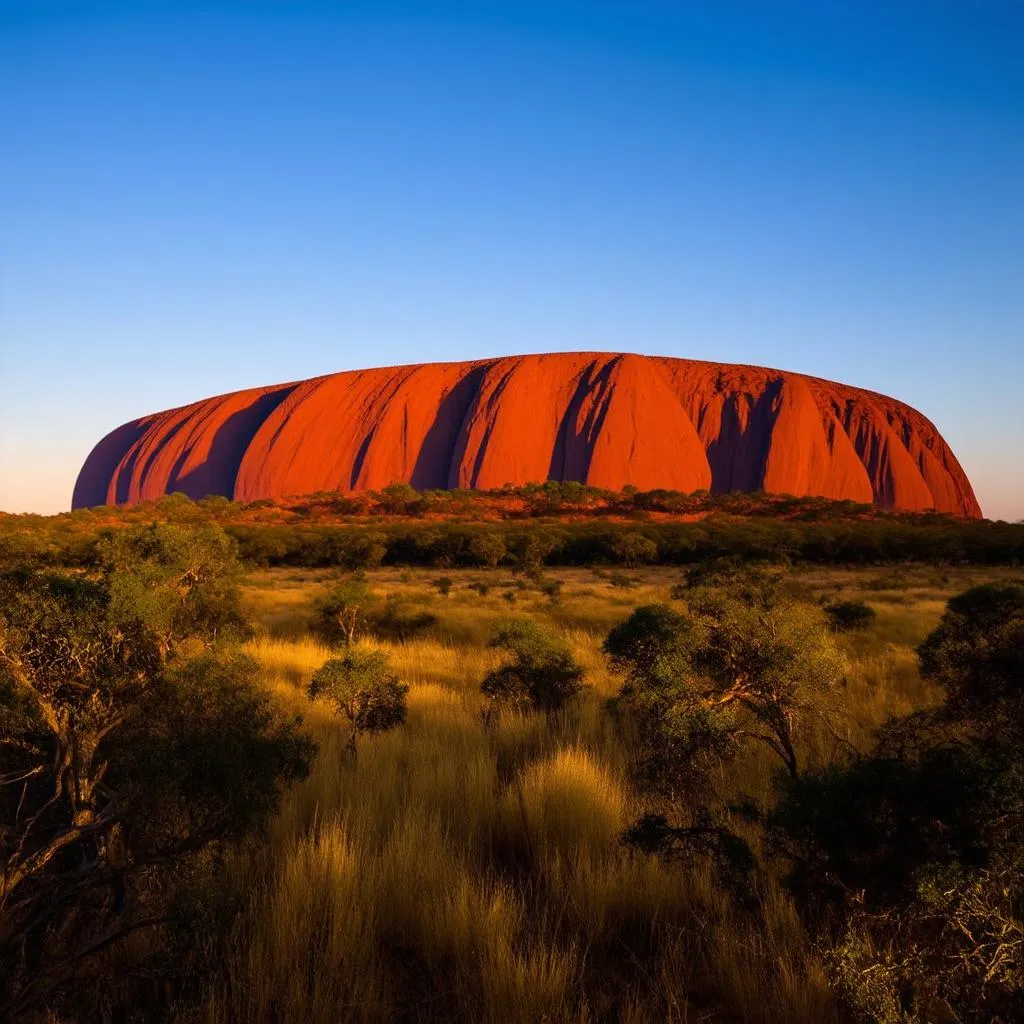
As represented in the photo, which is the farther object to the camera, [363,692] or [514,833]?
[363,692]

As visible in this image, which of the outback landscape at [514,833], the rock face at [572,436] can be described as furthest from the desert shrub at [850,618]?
the rock face at [572,436]

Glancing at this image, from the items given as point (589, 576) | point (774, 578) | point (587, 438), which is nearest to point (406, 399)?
point (587, 438)

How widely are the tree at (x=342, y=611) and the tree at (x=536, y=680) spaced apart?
5.59 meters

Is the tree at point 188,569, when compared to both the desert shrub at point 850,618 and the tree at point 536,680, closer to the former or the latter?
the tree at point 536,680

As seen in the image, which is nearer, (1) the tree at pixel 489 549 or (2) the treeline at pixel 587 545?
(1) the tree at pixel 489 549

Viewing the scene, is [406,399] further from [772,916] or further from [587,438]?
[772,916]

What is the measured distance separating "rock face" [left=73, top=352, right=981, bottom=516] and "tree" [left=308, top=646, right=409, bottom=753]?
6917 cm

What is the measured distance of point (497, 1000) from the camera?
2.40 m

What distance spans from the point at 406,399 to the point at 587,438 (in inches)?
1014

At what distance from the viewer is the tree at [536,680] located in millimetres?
8016

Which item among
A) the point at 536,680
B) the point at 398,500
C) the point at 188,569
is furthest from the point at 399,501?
the point at 536,680

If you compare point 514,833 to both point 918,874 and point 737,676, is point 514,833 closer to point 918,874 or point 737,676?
point 737,676

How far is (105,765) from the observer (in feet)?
9.43

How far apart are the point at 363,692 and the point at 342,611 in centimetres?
732
